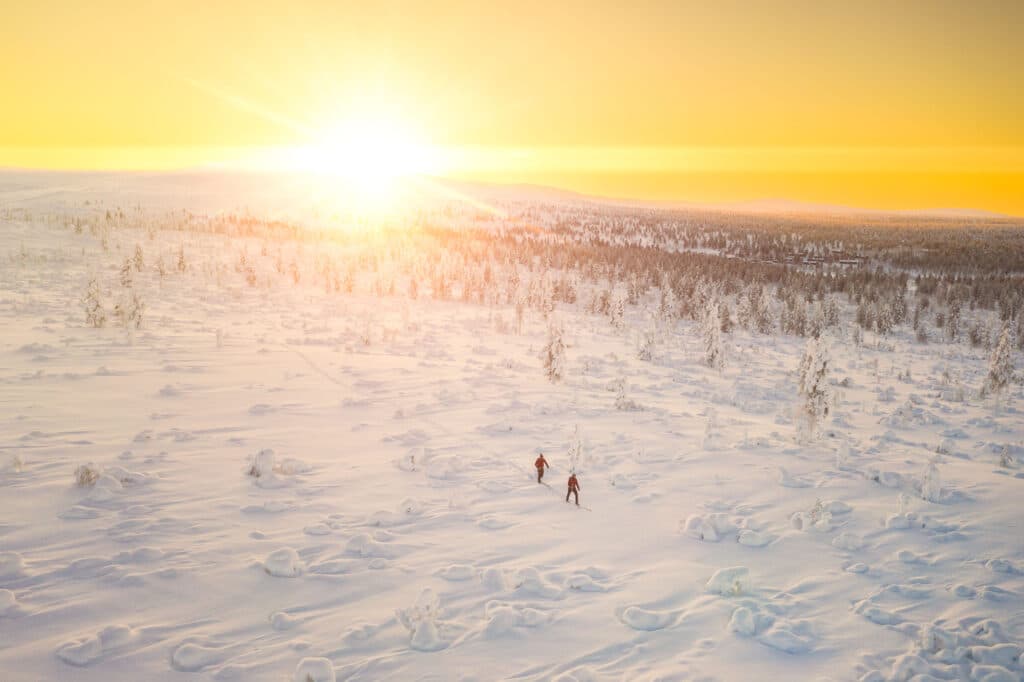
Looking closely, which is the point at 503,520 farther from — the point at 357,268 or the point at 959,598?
the point at 357,268

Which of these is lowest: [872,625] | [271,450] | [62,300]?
[872,625]

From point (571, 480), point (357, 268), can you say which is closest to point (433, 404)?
point (571, 480)

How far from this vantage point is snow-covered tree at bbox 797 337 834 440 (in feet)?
30.3

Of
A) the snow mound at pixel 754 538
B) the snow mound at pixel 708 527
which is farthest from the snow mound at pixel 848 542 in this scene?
the snow mound at pixel 708 527

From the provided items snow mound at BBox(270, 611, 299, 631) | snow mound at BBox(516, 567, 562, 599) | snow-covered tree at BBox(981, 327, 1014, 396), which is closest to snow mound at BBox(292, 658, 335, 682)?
snow mound at BBox(270, 611, 299, 631)

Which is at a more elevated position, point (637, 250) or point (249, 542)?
point (637, 250)

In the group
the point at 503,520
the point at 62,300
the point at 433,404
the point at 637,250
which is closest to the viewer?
the point at 503,520

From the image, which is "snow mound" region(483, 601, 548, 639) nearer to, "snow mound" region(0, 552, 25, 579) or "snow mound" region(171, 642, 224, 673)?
"snow mound" region(171, 642, 224, 673)

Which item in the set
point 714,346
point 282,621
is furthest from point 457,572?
point 714,346

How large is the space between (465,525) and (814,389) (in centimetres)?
677

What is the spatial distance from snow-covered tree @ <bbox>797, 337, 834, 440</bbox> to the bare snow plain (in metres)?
0.32

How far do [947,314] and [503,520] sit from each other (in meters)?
26.4

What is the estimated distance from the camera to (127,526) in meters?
5.31

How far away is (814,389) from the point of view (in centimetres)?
931
